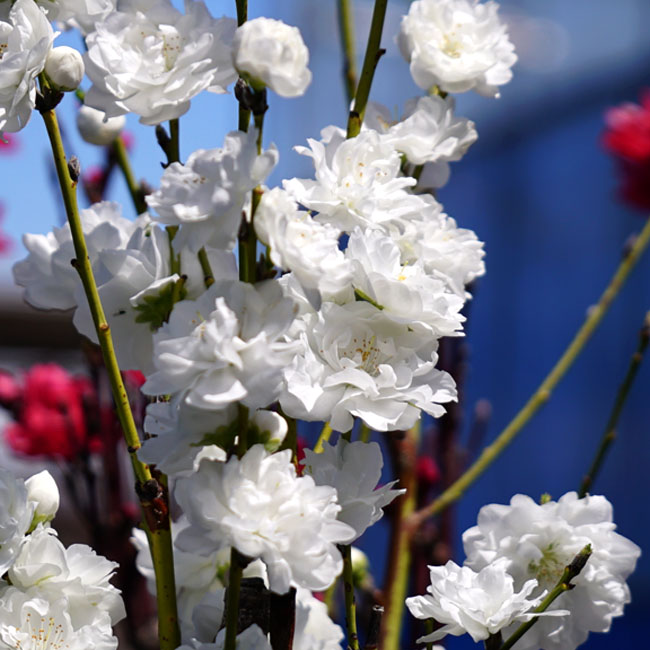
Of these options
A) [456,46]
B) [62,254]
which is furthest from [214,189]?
[456,46]

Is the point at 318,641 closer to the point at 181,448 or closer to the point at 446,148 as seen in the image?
the point at 181,448

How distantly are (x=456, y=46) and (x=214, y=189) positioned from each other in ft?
0.80

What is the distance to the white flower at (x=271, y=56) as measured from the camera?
0.29 meters

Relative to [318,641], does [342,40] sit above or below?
above

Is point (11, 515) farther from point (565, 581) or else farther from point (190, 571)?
point (565, 581)

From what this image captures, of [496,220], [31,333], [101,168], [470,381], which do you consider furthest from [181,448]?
[496,220]

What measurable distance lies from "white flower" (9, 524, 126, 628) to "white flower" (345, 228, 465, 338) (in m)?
0.17

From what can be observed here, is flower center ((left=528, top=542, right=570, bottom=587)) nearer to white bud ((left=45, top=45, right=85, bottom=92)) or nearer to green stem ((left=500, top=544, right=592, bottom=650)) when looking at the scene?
green stem ((left=500, top=544, right=592, bottom=650))

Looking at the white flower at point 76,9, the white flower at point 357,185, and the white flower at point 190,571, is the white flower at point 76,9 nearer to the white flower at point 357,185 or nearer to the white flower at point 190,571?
the white flower at point 357,185

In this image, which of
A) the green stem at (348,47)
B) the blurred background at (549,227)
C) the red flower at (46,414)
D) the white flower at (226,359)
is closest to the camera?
the white flower at (226,359)

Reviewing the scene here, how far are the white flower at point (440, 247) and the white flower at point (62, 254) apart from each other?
13 cm

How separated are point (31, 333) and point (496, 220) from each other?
9.04 feet

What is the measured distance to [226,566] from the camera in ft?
1.53

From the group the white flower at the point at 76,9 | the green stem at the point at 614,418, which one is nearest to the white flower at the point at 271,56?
the white flower at the point at 76,9
